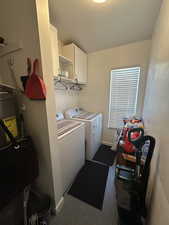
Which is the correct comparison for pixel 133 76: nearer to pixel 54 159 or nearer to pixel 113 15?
pixel 113 15

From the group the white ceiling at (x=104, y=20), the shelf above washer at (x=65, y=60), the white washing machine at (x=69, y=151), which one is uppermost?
the white ceiling at (x=104, y=20)

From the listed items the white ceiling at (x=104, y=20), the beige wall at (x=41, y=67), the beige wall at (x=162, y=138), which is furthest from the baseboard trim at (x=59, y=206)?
the white ceiling at (x=104, y=20)

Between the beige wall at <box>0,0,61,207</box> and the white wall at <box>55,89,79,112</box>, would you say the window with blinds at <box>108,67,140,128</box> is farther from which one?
the beige wall at <box>0,0,61,207</box>

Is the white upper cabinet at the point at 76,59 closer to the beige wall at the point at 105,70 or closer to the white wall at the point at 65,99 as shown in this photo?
the beige wall at the point at 105,70

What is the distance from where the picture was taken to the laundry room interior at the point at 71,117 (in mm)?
779

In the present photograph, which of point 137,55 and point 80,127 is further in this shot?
point 137,55

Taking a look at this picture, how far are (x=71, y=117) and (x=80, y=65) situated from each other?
4.12ft

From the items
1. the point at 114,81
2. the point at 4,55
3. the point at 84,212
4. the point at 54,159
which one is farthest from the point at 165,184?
the point at 114,81

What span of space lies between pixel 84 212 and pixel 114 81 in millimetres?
2497

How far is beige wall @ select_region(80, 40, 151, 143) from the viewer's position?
2.00 meters

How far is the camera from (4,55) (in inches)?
38.4

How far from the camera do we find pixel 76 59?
78.7 inches

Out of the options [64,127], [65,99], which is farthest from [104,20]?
[64,127]

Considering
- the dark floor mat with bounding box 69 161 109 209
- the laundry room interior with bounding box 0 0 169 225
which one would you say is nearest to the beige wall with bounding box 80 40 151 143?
the laundry room interior with bounding box 0 0 169 225
